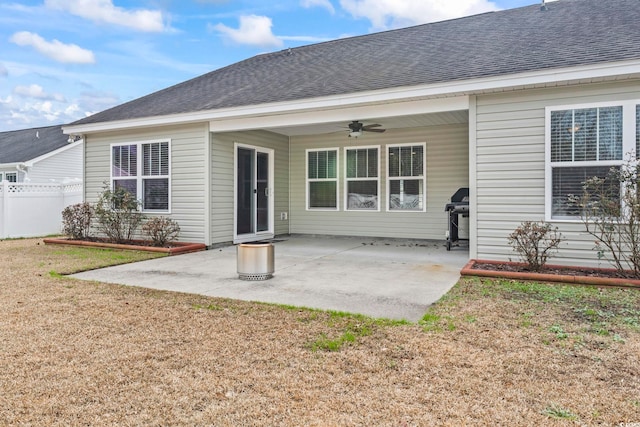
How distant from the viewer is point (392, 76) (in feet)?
22.8

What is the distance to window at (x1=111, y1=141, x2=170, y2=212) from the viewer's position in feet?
29.0

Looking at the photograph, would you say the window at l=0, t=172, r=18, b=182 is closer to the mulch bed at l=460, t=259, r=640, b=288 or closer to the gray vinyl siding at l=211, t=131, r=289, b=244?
the gray vinyl siding at l=211, t=131, r=289, b=244

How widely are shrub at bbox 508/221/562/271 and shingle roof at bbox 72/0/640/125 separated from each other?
6.89ft

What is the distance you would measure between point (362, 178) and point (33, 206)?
9.24 meters

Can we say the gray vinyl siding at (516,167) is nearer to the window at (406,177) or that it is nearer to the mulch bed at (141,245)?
the window at (406,177)

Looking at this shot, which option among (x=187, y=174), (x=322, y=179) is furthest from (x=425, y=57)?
(x=187, y=174)

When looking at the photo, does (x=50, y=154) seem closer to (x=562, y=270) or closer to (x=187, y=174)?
(x=187, y=174)

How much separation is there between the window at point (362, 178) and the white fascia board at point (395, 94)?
2.80 meters

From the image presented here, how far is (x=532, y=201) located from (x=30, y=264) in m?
7.64

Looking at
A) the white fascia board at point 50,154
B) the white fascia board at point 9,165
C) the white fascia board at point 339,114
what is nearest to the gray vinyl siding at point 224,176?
the white fascia board at point 339,114

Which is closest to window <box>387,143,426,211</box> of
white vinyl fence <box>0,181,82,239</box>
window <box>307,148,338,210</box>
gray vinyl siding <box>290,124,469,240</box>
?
gray vinyl siding <box>290,124,469,240</box>

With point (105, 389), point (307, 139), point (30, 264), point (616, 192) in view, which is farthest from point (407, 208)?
point (105, 389)

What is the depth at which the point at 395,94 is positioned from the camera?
6.42 meters

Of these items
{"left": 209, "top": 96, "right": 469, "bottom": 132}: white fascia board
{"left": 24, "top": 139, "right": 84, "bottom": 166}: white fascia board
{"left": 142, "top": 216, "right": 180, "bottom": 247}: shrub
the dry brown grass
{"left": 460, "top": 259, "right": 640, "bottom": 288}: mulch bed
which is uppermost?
{"left": 24, "top": 139, "right": 84, "bottom": 166}: white fascia board
